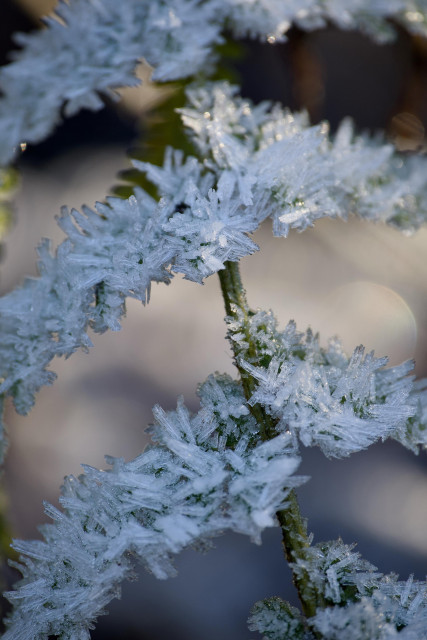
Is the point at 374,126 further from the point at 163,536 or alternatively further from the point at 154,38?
the point at 163,536

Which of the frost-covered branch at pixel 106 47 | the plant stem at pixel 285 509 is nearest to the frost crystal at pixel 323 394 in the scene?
the plant stem at pixel 285 509

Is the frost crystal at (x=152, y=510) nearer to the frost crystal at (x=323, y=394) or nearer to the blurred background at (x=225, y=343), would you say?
the frost crystal at (x=323, y=394)

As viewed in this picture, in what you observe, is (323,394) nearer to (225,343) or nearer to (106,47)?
(106,47)

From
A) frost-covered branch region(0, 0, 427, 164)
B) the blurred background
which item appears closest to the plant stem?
frost-covered branch region(0, 0, 427, 164)

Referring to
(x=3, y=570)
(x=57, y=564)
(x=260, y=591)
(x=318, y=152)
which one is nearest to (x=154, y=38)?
(x=318, y=152)

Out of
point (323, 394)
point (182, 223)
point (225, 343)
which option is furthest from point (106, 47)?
point (225, 343)

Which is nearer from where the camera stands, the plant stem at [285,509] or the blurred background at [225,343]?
the plant stem at [285,509]
